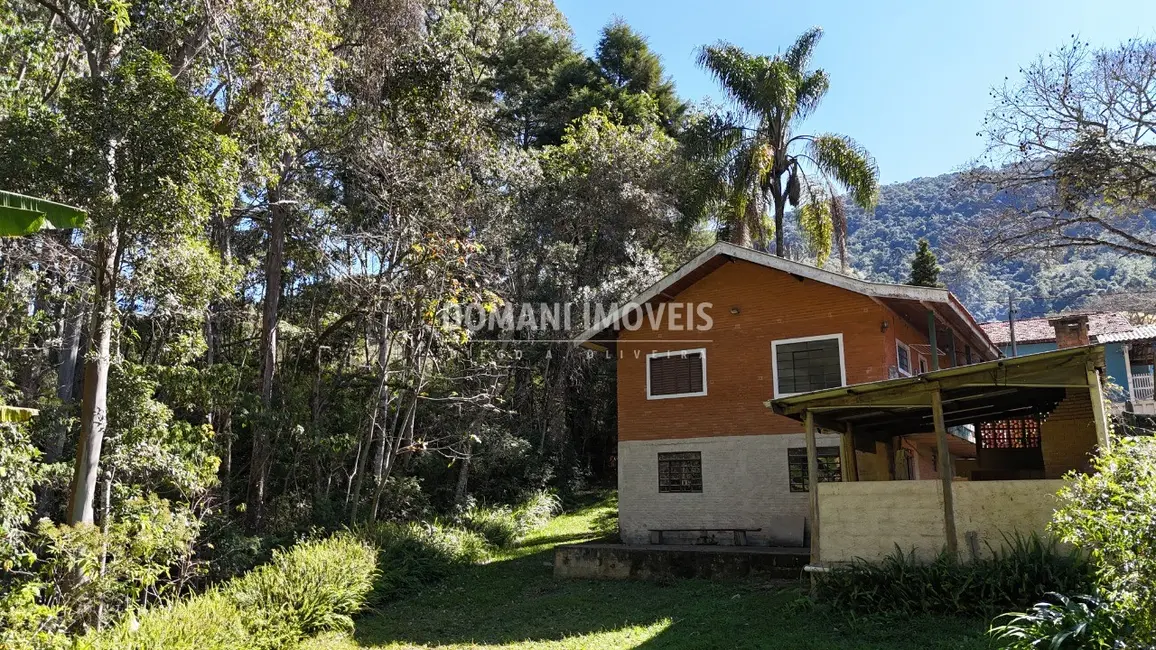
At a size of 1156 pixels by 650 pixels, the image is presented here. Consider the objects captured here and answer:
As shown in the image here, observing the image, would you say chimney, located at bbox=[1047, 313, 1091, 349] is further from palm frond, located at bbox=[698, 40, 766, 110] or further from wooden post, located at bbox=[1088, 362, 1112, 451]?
wooden post, located at bbox=[1088, 362, 1112, 451]

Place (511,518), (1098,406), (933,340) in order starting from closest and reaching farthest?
(1098,406), (933,340), (511,518)

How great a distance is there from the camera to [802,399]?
37.8ft

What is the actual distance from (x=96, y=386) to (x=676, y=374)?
1163 cm

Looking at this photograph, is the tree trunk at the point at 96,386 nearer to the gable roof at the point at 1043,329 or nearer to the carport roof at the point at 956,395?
the carport roof at the point at 956,395

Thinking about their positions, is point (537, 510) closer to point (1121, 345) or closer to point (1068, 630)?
point (1068, 630)

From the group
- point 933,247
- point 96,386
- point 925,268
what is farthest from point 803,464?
point 933,247

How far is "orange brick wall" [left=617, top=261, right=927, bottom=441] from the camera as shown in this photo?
1628cm

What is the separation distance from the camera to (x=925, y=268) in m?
30.8

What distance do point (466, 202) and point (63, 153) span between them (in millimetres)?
9408

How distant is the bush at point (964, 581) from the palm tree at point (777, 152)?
47.9ft

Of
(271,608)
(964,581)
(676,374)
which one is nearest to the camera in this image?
(964,581)

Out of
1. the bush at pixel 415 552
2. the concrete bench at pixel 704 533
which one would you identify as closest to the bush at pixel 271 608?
the bush at pixel 415 552

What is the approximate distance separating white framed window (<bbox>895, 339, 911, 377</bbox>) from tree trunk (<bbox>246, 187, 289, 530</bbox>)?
49.0 ft

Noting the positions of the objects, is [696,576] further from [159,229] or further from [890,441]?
[159,229]
